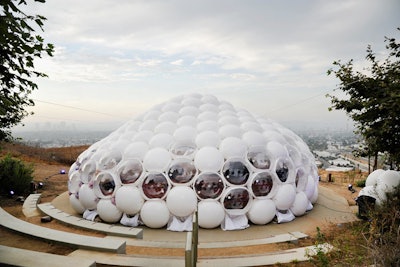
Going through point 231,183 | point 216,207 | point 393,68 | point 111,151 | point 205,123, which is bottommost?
point 216,207

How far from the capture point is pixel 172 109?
1183cm

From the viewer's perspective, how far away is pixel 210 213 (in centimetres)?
876

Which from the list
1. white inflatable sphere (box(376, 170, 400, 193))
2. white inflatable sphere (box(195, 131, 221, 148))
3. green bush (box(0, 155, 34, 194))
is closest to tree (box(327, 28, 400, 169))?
white inflatable sphere (box(376, 170, 400, 193))

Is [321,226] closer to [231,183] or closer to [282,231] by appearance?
[282,231]

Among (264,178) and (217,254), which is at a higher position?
(264,178)

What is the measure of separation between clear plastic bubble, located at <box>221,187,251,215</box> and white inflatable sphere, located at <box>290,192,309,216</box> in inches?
78.5

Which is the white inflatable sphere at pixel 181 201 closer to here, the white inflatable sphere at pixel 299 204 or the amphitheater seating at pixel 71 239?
the amphitheater seating at pixel 71 239

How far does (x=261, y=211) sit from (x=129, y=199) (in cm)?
417

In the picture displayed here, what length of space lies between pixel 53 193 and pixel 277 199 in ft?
35.1

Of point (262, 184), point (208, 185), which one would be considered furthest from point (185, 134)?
point (262, 184)

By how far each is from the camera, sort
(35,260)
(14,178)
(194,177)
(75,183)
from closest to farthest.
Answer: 1. (35,260)
2. (194,177)
3. (75,183)
4. (14,178)

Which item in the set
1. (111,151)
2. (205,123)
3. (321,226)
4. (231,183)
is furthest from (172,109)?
(321,226)

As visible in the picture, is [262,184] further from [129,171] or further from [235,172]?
[129,171]

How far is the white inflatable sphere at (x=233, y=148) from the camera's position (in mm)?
9326
